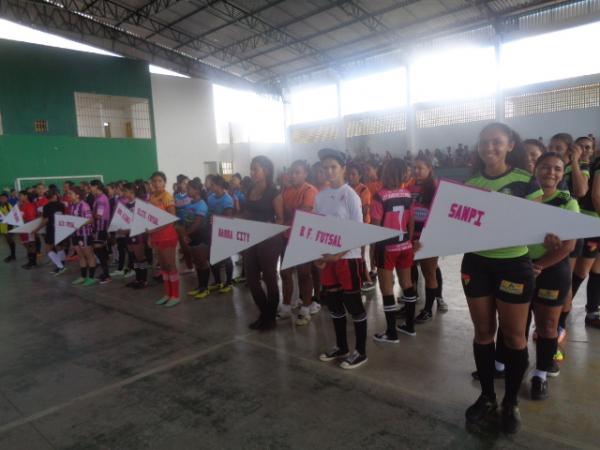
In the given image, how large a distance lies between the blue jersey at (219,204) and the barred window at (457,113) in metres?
15.4

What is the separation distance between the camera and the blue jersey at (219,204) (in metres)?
5.12

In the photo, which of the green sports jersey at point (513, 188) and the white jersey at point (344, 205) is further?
the white jersey at point (344, 205)

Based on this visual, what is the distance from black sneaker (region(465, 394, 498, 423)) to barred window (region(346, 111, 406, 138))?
1905 centimetres

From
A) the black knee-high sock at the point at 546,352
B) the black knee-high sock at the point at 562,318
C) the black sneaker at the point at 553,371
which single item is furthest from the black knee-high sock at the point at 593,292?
the black knee-high sock at the point at 546,352

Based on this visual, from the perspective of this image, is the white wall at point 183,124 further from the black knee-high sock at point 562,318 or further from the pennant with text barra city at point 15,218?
the black knee-high sock at point 562,318

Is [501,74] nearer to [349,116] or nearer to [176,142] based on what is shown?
[349,116]

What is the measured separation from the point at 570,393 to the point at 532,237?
125 cm

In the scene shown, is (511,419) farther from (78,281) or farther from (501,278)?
(78,281)

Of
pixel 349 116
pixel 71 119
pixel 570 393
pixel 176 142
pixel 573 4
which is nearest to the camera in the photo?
pixel 570 393

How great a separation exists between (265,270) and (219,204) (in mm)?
1595

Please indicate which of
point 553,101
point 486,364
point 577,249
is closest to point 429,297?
point 577,249

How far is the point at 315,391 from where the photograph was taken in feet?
8.98

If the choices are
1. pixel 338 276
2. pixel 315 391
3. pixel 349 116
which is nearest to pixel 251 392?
pixel 315 391

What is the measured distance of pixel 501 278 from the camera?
2.09 m
